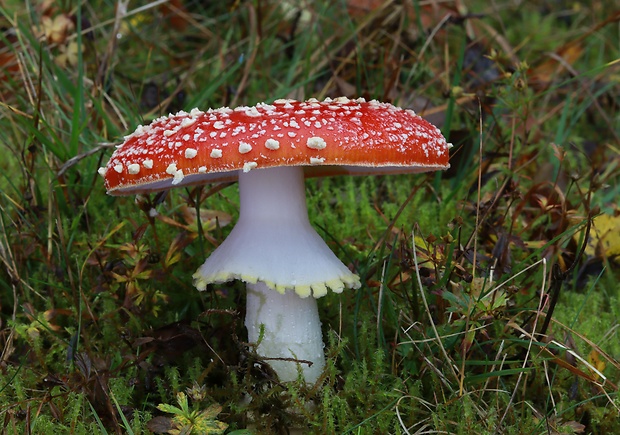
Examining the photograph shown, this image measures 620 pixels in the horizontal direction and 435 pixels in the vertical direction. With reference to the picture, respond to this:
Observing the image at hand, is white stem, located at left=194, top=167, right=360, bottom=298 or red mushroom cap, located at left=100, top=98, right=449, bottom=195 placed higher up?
red mushroom cap, located at left=100, top=98, right=449, bottom=195

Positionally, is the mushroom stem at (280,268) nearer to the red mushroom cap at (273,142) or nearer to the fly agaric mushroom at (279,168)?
the fly agaric mushroom at (279,168)

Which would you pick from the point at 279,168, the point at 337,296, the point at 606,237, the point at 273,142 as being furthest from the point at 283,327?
the point at 606,237

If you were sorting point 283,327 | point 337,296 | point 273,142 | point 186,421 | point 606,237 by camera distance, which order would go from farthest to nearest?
point 606,237 → point 337,296 → point 283,327 → point 186,421 → point 273,142

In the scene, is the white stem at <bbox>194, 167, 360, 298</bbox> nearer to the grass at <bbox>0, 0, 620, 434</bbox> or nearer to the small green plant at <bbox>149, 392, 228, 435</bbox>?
the grass at <bbox>0, 0, 620, 434</bbox>

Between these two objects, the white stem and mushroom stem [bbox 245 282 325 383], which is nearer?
the white stem

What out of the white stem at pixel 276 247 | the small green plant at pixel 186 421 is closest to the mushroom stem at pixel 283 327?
the white stem at pixel 276 247

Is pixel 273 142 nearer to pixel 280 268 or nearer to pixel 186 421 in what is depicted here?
pixel 280 268

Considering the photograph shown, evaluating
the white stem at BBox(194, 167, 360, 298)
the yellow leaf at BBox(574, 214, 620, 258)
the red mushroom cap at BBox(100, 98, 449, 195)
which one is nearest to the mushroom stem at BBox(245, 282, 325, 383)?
the white stem at BBox(194, 167, 360, 298)
